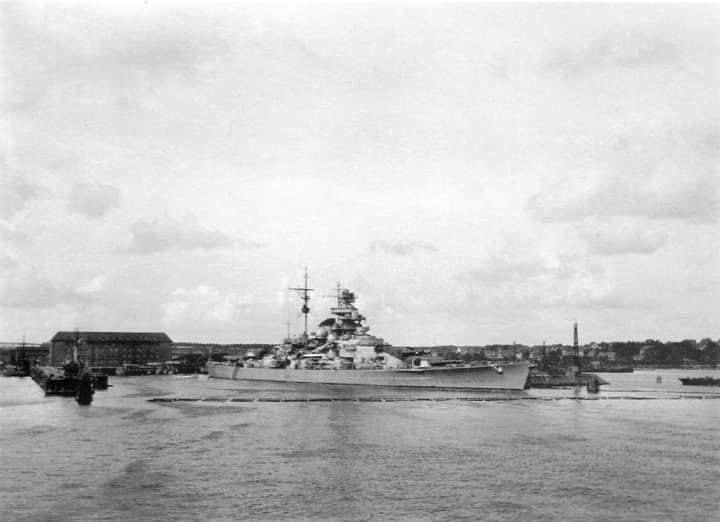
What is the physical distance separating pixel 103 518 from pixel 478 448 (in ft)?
54.9

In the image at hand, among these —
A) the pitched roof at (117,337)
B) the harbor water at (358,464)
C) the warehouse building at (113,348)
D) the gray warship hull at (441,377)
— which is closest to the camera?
the harbor water at (358,464)

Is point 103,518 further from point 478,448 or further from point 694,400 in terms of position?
point 694,400

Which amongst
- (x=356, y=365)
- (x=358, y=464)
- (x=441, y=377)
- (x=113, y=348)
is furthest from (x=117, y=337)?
(x=358, y=464)

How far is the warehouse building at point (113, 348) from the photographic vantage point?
15862 centimetres

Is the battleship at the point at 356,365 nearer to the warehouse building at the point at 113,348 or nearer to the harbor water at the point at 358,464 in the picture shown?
the harbor water at the point at 358,464

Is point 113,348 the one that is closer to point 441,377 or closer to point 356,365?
point 356,365

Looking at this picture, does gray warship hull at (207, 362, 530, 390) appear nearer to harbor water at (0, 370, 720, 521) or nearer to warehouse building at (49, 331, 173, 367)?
harbor water at (0, 370, 720, 521)

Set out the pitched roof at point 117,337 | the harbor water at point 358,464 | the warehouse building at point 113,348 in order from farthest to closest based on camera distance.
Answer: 1. the pitched roof at point 117,337
2. the warehouse building at point 113,348
3. the harbor water at point 358,464

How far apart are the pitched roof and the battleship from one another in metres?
71.8

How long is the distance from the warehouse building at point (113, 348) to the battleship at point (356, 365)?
7053 centimetres

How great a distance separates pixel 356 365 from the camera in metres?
79.3

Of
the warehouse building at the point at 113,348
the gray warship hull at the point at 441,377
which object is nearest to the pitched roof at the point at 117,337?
the warehouse building at the point at 113,348

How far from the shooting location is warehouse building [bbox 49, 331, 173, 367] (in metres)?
159

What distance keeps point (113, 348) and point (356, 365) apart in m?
103
